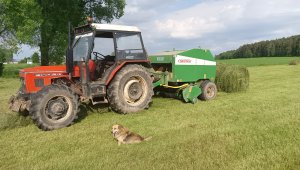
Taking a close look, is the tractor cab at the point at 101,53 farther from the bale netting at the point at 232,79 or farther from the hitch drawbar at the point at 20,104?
the bale netting at the point at 232,79

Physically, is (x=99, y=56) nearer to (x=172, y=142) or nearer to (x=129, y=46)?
(x=129, y=46)

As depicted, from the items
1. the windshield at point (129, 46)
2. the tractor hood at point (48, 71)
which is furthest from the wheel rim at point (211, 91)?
the tractor hood at point (48, 71)

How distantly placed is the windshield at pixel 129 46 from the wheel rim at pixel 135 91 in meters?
0.62

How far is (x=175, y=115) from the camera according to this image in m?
8.19

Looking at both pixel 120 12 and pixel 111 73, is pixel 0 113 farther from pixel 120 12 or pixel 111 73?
pixel 120 12

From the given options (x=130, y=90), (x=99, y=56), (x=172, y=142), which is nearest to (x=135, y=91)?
(x=130, y=90)

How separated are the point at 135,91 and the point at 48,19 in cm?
1578

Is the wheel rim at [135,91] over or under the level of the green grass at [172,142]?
over

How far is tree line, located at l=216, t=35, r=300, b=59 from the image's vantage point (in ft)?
198

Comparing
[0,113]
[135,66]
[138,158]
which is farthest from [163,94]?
[138,158]

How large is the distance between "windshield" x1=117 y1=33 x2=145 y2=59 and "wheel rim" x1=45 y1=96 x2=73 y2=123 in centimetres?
199

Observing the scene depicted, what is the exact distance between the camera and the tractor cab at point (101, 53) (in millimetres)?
7905

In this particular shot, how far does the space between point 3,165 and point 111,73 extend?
3664 millimetres

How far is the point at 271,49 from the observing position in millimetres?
64312
